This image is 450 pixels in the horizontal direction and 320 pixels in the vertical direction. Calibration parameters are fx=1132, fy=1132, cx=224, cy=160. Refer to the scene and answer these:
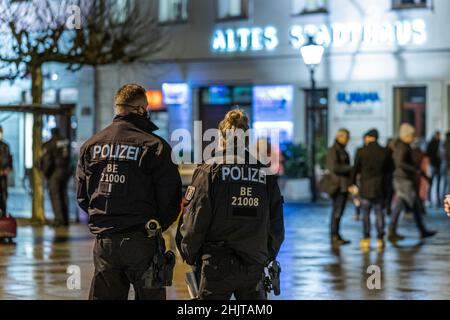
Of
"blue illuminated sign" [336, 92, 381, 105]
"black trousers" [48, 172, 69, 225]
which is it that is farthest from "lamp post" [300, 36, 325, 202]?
"black trousers" [48, 172, 69, 225]

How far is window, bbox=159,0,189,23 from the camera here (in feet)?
107

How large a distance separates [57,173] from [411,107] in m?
12.2

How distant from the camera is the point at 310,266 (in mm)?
14711

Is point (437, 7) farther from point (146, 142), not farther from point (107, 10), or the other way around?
point (146, 142)

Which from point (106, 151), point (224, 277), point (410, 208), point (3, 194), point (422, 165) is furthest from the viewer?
point (422, 165)

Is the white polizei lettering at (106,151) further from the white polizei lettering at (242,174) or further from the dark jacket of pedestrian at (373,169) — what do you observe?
the dark jacket of pedestrian at (373,169)

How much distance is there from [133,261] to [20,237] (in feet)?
37.1

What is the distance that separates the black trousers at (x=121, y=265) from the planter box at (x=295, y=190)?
819 inches

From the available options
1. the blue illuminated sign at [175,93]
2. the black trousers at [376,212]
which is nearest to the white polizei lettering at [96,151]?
the black trousers at [376,212]

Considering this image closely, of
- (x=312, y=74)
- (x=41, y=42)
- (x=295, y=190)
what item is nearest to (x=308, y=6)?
(x=312, y=74)

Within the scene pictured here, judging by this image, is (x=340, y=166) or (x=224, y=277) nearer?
(x=224, y=277)

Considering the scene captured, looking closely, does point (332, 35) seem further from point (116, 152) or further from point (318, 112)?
point (116, 152)

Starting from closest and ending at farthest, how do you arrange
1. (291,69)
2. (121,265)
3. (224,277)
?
(224,277), (121,265), (291,69)

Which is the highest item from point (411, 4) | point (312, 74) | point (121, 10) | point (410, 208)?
point (411, 4)
